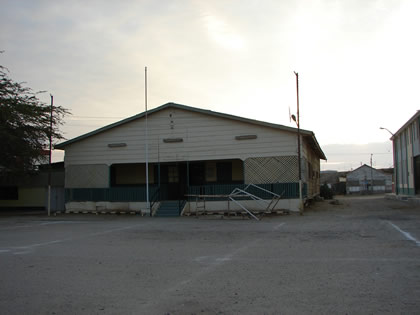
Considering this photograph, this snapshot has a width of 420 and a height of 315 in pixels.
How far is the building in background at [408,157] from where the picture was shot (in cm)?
2923

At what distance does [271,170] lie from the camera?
2116cm

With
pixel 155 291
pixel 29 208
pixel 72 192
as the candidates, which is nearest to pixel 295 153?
pixel 72 192

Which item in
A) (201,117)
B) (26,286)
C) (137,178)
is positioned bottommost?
(26,286)

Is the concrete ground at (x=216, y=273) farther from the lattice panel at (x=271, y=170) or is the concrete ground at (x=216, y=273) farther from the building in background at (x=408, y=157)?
the building in background at (x=408, y=157)

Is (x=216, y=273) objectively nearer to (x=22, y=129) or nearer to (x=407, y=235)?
(x=407, y=235)

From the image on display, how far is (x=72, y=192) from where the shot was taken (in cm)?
2484

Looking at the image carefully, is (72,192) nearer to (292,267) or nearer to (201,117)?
(201,117)

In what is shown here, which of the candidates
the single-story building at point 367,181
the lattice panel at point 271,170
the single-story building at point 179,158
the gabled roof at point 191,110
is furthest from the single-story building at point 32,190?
the single-story building at point 367,181

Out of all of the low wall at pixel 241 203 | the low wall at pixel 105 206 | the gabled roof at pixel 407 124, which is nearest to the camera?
the low wall at pixel 241 203

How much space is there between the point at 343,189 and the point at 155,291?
209 feet

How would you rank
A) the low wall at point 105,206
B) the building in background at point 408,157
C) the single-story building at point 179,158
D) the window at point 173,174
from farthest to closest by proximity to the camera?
the building in background at point 408,157
the window at point 173,174
the low wall at point 105,206
the single-story building at point 179,158

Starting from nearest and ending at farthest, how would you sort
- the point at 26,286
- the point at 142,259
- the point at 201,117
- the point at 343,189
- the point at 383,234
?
1. the point at 26,286
2. the point at 142,259
3. the point at 383,234
4. the point at 201,117
5. the point at 343,189

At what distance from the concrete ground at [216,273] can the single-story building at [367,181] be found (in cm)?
5361

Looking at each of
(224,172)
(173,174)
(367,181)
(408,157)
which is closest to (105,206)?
(173,174)
